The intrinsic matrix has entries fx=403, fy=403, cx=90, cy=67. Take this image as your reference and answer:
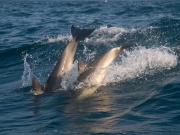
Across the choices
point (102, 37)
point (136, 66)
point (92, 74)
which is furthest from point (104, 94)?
point (102, 37)

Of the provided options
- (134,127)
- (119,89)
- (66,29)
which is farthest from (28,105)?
(66,29)

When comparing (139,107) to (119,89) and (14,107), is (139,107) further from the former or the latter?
(14,107)

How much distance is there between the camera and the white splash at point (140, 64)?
45.5 feet

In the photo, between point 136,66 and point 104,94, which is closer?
point 104,94

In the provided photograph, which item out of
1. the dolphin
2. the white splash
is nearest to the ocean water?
the white splash

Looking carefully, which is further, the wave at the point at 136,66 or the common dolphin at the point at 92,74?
the wave at the point at 136,66

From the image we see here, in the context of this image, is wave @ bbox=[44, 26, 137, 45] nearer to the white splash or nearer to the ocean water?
the ocean water

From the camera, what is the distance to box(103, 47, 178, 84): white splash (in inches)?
546

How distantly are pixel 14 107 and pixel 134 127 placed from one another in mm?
4109

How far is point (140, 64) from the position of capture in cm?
1477

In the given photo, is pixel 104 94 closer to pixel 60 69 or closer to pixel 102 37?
pixel 60 69

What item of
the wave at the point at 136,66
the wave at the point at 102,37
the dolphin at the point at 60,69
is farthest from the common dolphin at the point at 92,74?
the wave at the point at 102,37

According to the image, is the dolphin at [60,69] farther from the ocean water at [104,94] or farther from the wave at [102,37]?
the wave at [102,37]

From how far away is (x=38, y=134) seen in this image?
866 centimetres
